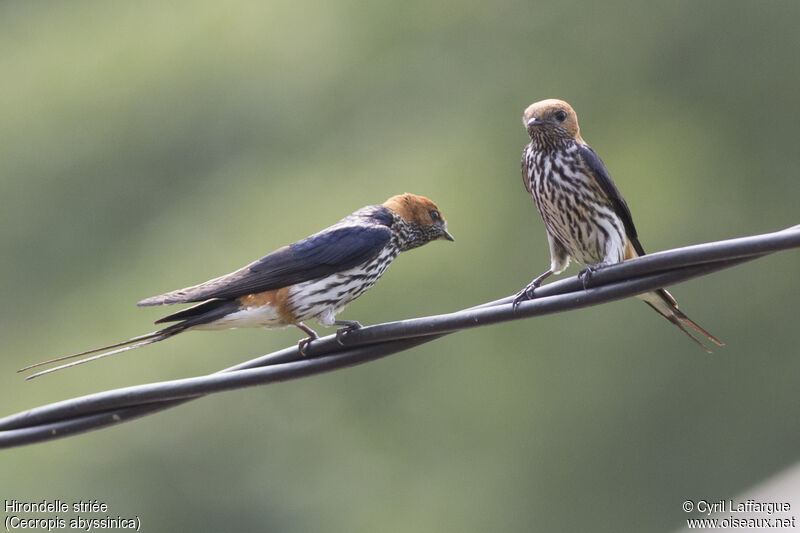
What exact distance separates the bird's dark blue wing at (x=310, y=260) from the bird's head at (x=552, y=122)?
1.07 m

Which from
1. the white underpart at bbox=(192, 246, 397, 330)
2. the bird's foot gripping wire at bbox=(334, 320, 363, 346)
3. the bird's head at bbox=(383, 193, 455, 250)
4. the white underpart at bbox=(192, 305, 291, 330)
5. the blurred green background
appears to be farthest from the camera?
the blurred green background

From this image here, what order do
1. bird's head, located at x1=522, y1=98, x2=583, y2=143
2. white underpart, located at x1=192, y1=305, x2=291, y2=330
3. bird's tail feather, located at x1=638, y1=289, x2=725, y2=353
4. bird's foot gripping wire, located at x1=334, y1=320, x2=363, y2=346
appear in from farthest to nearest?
bird's head, located at x1=522, y1=98, x2=583, y2=143
white underpart, located at x1=192, y1=305, x2=291, y2=330
bird's tail feather, located at x1=638, y1=289, x2=725, y2=353
bird's foot gripping wire, located at x1=334, y1=320, x2=363, y2=346

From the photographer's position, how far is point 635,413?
16938 mm

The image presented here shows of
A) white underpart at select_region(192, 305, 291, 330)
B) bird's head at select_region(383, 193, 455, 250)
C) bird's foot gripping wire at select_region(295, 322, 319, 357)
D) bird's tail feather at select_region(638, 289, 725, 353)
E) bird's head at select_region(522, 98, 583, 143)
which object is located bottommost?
bird's tail feather at select_region(638, 289, 725, 353)

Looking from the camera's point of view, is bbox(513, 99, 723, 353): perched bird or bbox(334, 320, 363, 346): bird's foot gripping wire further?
bbox(513, 99, 723, 353): perched bird

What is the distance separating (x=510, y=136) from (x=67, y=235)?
29.4 ft

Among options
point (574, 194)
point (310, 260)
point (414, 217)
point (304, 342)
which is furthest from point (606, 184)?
point (304, 342)

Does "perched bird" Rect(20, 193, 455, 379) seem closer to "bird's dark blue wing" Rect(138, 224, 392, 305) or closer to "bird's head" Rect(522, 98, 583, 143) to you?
"bird's dark blue wing" Rect(138, 224, 392, 305)

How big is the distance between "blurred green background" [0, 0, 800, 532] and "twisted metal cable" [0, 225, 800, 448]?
452 inches

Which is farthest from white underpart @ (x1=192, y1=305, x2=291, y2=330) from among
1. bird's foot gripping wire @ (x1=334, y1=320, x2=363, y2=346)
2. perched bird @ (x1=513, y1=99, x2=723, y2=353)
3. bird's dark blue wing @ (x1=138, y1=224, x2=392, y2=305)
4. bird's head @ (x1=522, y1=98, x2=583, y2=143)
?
bird's head @ (x1=522, y1=98, x2=583, y2=143)

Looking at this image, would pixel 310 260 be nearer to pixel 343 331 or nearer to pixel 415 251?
pixel 343 331

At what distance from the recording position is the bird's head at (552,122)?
6.03 meters

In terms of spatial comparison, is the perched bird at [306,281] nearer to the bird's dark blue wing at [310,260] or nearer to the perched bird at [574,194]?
the bird's dark blue wing at [310,260]

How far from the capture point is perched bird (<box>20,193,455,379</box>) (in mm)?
5605
